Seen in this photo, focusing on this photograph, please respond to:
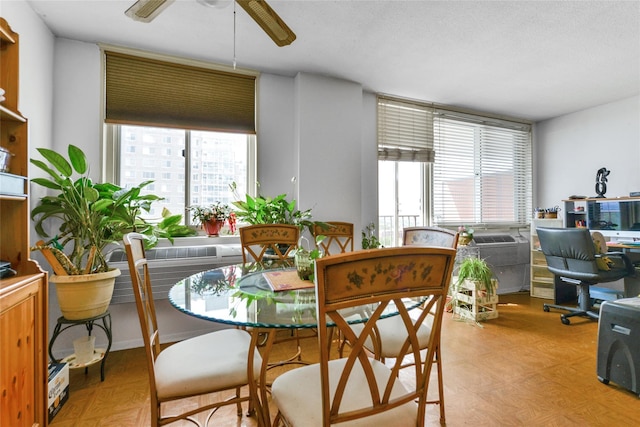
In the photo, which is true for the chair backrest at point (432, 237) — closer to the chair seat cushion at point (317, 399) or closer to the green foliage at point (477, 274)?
the chair seat cushion at point (317, 399)

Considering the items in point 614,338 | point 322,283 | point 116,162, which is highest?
point 116,162

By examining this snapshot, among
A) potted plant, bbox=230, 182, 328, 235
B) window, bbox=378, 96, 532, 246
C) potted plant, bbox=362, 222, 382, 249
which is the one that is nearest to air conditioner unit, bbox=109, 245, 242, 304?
potted plant, bbox=230, 182, 328, 235

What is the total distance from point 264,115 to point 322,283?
274 centimetres

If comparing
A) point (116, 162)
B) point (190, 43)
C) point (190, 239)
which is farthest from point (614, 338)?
point (116, 162)

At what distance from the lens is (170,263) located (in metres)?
2.51

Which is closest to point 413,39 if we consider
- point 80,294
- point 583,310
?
point 80,294

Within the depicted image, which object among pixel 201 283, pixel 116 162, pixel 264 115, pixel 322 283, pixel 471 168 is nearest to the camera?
pixel 322 283

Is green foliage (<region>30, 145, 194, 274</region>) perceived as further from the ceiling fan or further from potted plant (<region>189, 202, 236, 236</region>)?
the ceiling fan

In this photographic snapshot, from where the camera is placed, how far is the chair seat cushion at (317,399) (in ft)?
3.00

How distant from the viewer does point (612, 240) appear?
3.61 meters

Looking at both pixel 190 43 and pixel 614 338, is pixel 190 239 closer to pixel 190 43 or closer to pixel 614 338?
pixel 190 43

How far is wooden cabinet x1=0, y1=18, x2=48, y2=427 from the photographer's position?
125 cm

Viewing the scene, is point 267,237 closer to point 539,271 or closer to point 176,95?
point 176,95

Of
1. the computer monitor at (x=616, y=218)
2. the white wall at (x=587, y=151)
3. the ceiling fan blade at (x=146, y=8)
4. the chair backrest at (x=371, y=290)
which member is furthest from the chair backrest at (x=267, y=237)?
the white wall at (x=587, y=151)
